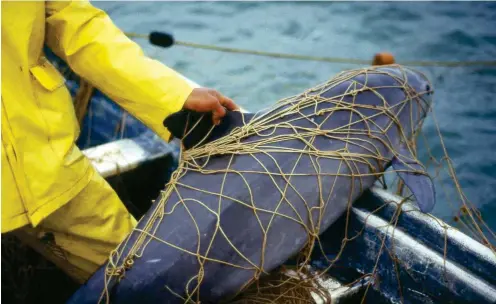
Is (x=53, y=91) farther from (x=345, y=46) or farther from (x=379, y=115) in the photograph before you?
(x=345, y=46)

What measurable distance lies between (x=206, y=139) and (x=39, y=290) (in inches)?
79.6

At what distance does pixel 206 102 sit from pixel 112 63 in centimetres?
56

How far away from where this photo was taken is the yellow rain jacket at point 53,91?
2703 millimetres

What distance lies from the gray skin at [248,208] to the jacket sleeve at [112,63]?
138 mm

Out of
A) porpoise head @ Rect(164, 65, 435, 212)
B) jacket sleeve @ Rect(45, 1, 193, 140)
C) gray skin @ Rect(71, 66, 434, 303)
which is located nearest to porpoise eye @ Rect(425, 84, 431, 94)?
porpoise head @ Rect(164, 65, 435, 212)

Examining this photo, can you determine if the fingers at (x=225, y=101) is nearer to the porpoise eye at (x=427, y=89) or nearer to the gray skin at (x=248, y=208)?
the gray skin at (x=248, y=208)

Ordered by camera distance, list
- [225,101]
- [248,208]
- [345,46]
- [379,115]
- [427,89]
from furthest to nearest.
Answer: [345,46] → [427,89] → [379,115] → [225,101] → [248,208]

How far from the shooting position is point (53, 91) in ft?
9.60

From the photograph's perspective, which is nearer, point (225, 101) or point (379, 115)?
point (225, 101)

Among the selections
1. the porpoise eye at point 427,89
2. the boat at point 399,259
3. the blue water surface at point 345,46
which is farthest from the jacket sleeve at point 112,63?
the blue water surface at point 345,46

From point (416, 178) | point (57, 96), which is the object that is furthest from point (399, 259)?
point (57, 96)

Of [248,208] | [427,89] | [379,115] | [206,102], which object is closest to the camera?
[248,208]

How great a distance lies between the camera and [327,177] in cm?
301

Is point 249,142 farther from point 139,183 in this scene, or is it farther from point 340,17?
point 340,17
